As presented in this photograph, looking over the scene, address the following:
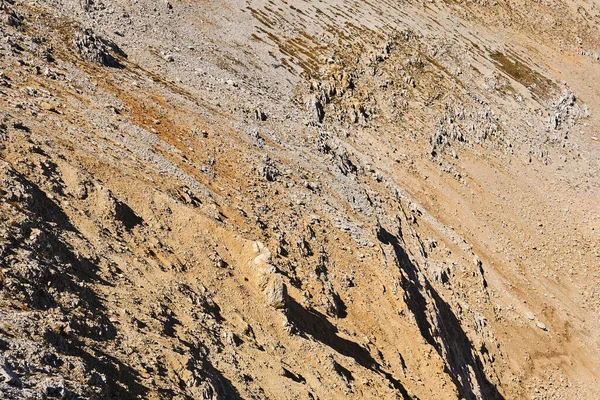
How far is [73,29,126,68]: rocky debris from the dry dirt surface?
8.0 inches

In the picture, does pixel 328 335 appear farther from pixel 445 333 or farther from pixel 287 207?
pixel 445 333

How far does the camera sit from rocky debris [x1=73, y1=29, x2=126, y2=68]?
40.8 metres

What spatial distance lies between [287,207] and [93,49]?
21.9m

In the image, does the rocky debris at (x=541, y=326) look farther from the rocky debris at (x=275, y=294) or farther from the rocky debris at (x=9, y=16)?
the rocky debris at (x=9, y=16)

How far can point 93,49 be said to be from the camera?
4144 cm

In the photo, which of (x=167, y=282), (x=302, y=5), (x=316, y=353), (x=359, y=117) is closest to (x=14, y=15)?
(x=167, y=282)

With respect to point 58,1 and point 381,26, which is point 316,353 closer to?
point 58,1

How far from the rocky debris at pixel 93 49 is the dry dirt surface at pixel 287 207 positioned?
204 millimetres

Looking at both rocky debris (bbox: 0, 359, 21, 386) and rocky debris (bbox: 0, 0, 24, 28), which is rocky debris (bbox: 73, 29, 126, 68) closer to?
rocky debris (bbox: 0, 0, 24, 28)

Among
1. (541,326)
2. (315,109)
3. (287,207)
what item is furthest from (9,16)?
(541,326)

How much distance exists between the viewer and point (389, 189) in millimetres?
54562

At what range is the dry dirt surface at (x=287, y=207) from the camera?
18.3m

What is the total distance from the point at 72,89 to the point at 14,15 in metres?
10.7

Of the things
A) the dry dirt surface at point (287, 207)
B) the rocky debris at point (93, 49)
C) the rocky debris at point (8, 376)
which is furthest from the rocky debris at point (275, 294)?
the rocky debris at point (93, 49)
